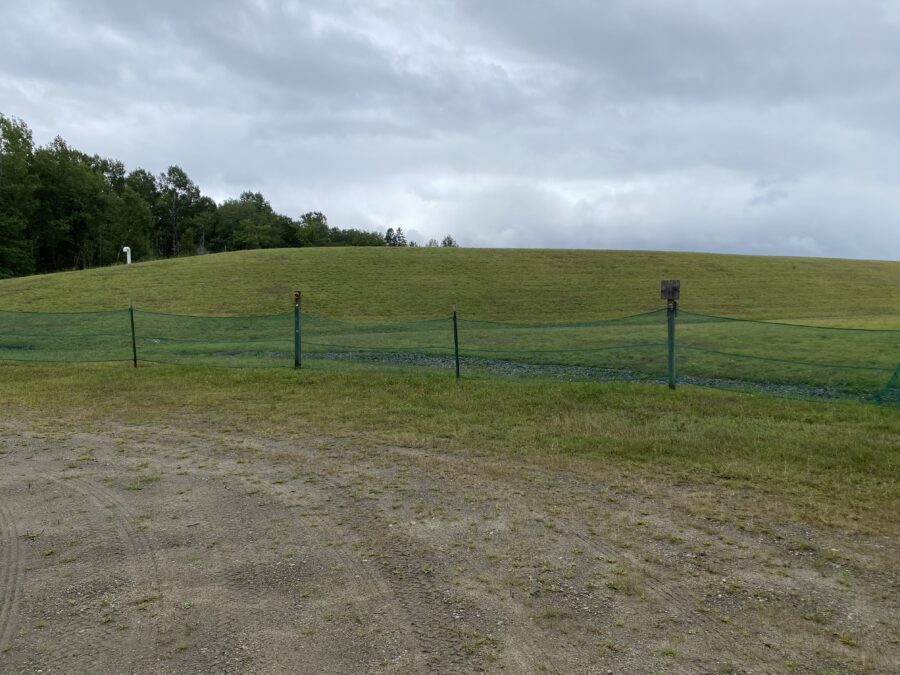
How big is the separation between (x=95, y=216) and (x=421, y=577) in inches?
3292

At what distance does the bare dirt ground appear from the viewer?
336cm

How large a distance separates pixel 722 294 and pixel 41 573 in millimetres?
40694

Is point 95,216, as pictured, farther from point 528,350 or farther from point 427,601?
point 427,601

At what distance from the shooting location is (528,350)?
16188 mm

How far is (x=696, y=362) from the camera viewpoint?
14.4m

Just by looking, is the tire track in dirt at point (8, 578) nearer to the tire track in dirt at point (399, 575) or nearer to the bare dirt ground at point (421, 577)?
the bare dirt ground at point (421, 577)

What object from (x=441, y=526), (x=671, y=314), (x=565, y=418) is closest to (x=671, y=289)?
(x=671, y=314)

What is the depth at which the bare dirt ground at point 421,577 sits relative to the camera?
336cm

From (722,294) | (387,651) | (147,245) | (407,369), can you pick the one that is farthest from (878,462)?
(147,245)

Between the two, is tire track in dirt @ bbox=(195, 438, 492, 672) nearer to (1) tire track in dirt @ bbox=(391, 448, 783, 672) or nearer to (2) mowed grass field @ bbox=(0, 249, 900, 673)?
(2) mowed grass field @ bbox=(0, 249, 900, 673)

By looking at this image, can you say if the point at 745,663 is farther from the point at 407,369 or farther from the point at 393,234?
the point at 393,234

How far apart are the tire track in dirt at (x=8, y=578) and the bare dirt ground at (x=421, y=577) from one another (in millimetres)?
16

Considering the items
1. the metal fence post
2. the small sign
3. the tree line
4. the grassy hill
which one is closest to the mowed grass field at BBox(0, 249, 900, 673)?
the metal fence post

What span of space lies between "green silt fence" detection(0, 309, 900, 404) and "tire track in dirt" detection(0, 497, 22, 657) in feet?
28.7
